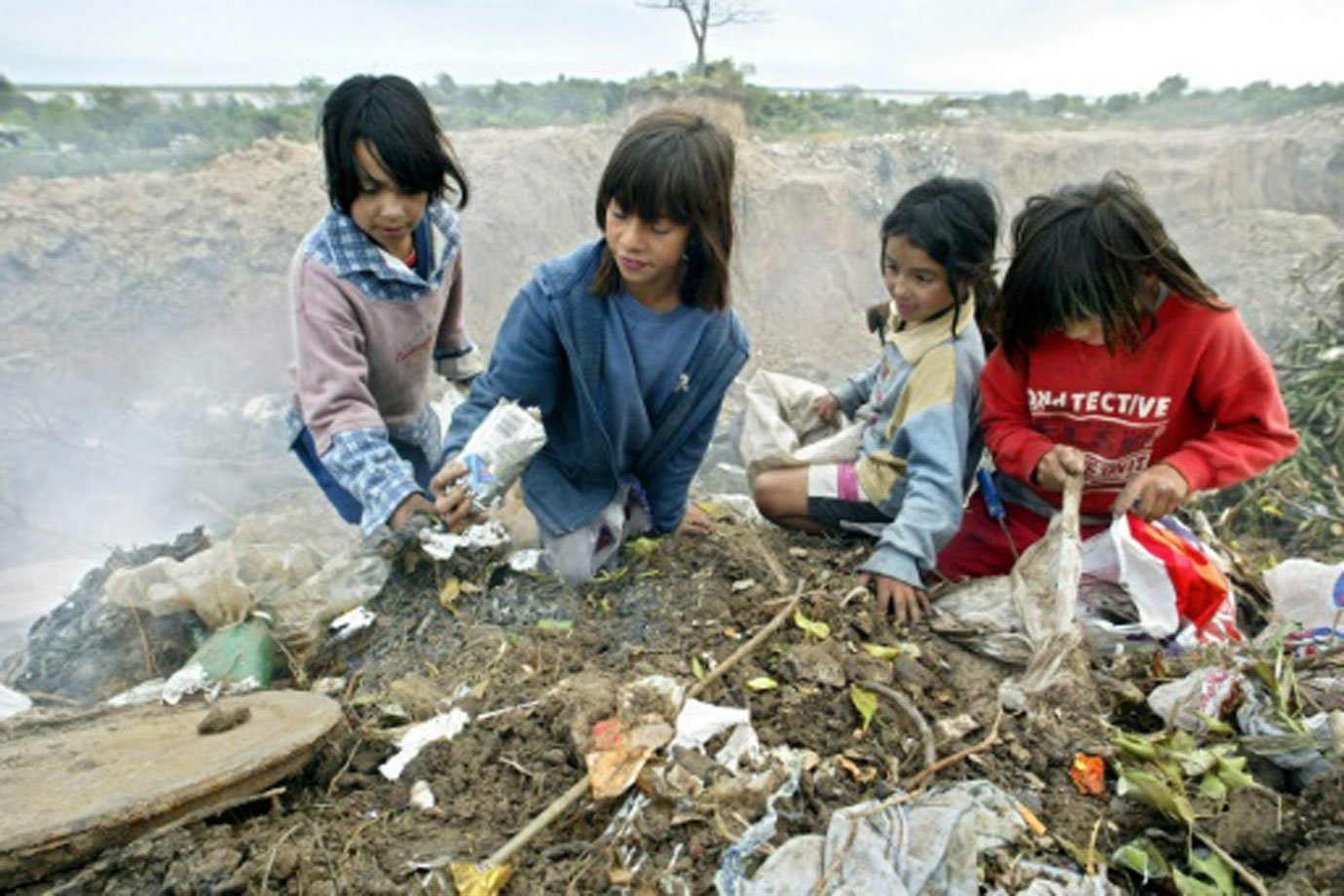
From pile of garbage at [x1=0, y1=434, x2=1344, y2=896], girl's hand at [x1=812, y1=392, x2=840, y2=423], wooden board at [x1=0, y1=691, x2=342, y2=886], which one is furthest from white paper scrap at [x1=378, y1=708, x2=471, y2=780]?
girl's hand at [x1=812, y1=392, x2=840, y2=423]

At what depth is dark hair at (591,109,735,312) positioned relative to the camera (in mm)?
2076

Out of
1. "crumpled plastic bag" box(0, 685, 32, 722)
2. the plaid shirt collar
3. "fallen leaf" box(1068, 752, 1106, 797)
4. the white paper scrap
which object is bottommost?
"crumpled plastic bag" box(0, 685, 32, 722)

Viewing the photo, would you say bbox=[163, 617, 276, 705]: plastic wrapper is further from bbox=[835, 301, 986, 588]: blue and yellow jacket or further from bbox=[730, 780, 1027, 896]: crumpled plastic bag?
bbox=[835, 301, 986, 588]: blue and yellow jacket

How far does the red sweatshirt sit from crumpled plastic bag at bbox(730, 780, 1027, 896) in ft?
3.91

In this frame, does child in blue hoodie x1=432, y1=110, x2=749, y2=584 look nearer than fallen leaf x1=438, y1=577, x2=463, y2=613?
Yes

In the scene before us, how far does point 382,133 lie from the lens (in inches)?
85.7

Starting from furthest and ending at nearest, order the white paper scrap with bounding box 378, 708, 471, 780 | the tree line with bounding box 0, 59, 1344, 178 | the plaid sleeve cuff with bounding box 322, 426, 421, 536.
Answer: the tree line with bounding box 0, 59, 1344, 178
the plaid sleeve cuff with bounding box 322, 426, 421, 536
the white paper scrap with bounding box 378, 708, 471, 780

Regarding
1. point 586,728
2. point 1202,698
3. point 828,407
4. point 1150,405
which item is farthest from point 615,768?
point 828,407

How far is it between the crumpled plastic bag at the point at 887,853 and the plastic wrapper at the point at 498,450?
1.17 meters

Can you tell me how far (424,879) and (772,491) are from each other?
1.82 meters

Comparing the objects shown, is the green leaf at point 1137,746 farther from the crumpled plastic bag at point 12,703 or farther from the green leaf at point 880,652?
the crumpled plastic bag at point 12,703

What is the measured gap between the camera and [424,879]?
1.38 m

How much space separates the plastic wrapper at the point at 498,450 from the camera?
215 cm

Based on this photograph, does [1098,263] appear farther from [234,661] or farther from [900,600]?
[234,661]
